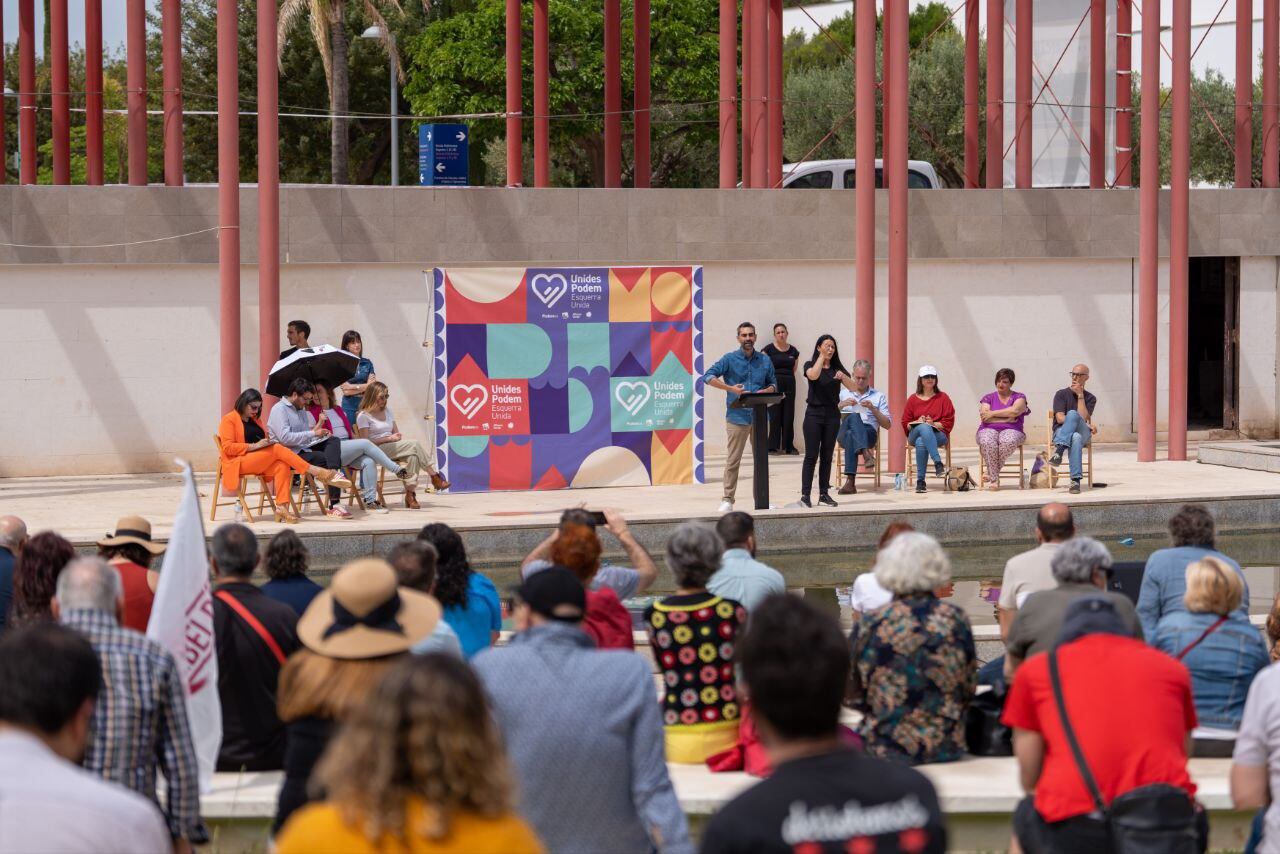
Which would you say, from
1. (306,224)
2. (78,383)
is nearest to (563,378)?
(306,224)

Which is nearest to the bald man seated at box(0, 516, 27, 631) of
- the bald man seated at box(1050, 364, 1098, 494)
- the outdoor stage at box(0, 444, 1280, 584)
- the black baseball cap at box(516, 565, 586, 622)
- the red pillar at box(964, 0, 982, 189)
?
the black baseball cap at box(516, 565, 586, 622)

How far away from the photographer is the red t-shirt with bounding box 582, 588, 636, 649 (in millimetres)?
6180

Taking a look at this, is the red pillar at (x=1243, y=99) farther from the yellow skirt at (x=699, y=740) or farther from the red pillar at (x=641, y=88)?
the yellow skirt at (x=699, y=740)

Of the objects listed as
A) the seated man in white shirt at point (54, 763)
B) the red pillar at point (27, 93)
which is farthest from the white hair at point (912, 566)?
the red pillar at point (27, 93)

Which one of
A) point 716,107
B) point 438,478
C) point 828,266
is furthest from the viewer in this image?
point 716,107

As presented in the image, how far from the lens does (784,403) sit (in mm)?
18891

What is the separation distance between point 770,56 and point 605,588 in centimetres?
1672

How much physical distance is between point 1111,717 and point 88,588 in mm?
2620

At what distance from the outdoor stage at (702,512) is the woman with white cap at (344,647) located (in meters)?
8.14

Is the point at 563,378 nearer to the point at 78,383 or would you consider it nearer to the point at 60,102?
the point at 78,383

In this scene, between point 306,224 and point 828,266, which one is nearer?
point 306,224

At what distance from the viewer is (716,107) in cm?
4175

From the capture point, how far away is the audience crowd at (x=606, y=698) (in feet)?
9.23

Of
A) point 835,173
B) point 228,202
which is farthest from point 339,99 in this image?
point 228,202
